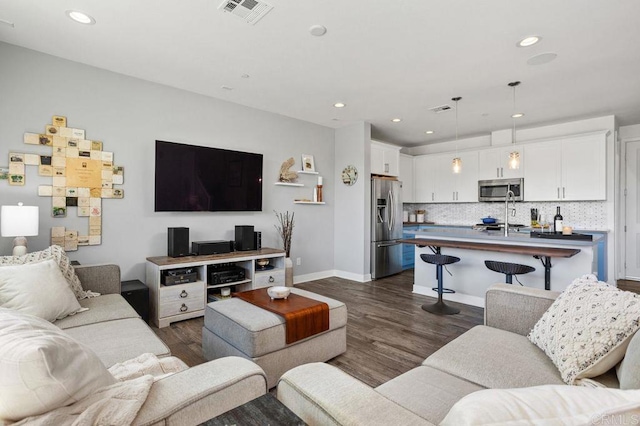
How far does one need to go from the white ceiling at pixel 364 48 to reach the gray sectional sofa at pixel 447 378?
6.87ft

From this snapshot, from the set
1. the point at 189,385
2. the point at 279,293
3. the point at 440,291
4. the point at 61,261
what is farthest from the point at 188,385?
the point at 440,291

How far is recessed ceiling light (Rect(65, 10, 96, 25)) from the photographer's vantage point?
249 centimetres

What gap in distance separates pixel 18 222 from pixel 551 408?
3475 millimetres

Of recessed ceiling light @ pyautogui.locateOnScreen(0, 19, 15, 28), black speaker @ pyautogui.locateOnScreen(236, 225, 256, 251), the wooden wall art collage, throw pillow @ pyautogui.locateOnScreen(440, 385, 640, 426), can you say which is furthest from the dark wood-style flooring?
recessed ceiling light @ pyautogui.locateOnScreen(0, 19, 15, 28)

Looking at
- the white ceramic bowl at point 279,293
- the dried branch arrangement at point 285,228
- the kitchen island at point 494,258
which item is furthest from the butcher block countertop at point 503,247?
the white ceramic bowl at point 279,293

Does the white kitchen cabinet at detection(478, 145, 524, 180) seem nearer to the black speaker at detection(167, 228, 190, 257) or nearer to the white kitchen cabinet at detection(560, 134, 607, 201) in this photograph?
the white kitchen cabinet at detection(560, 134, 607, 201)

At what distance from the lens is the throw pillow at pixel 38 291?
1.95 metres

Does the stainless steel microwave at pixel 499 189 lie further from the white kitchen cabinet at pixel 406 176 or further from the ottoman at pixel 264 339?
the ottoman at pixel 264 339

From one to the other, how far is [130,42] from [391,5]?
227 cm

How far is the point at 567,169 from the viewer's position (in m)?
5.17

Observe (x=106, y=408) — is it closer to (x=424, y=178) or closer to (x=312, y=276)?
(x=312, y=276)

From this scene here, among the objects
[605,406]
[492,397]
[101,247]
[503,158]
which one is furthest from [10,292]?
[503,158]

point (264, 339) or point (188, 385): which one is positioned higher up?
point (188, 385)

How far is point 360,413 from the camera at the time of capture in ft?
3.00
